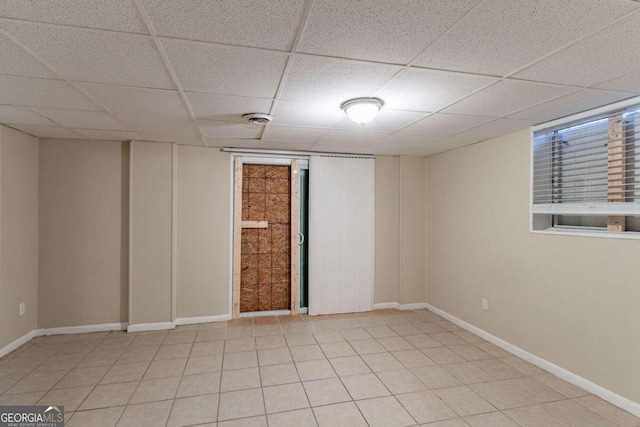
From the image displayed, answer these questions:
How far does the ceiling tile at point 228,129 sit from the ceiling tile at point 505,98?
1.87 m

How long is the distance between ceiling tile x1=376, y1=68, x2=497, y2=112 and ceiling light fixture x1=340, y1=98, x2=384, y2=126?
0.07 m

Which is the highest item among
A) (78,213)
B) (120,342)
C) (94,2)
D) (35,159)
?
(94,2)

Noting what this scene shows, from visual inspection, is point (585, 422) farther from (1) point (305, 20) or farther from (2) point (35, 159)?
(2) point (35, 159)

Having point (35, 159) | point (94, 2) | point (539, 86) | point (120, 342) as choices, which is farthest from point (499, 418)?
point (35, 159)

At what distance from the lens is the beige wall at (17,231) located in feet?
10.7

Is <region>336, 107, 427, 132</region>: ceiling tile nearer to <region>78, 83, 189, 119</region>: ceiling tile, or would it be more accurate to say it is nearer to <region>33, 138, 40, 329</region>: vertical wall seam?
<region>78, 83, 189, 119</region>: ceiling tile

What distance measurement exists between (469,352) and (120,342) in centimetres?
382

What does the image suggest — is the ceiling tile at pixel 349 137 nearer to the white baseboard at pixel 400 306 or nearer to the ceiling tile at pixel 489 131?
the ceiling tile at pixel 489 131

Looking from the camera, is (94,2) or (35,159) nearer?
(94,2)

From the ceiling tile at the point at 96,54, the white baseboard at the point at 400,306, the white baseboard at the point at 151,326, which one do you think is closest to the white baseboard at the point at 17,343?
the white baseboard at the point at 151,326

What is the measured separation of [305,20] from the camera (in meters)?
1.43

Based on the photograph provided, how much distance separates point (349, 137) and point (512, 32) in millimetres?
2293

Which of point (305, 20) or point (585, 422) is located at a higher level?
point (305, 20)

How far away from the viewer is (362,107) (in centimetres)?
242
